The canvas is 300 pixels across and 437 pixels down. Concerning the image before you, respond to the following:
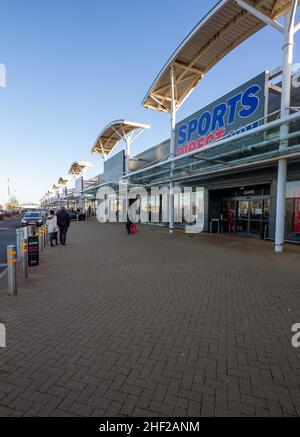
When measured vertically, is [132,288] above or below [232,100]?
below

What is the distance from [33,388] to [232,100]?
13.5 metres

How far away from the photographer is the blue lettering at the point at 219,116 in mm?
12480

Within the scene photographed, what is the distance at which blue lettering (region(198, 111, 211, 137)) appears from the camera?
44.7ft

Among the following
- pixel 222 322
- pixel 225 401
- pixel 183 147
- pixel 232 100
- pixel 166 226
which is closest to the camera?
pixel 225 401

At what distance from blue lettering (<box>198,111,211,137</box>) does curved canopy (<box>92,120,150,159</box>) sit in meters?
13.4

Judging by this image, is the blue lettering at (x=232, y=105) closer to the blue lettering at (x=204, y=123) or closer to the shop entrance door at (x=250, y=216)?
the blue lettering at (x=204, y=123)

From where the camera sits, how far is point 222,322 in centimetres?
393

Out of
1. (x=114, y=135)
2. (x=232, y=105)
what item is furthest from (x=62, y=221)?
(x=114, y=135)

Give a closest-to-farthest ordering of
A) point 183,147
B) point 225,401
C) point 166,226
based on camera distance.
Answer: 1. point 225,401
2. point 183,147
3. point 166,226

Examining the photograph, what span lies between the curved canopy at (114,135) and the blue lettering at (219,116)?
14.6 m

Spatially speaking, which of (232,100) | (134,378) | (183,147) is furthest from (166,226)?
(134,378)

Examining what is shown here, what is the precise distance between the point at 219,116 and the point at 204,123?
1.28 m

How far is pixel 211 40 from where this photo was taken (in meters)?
13.9

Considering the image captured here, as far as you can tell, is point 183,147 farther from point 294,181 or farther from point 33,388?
point 33,388
